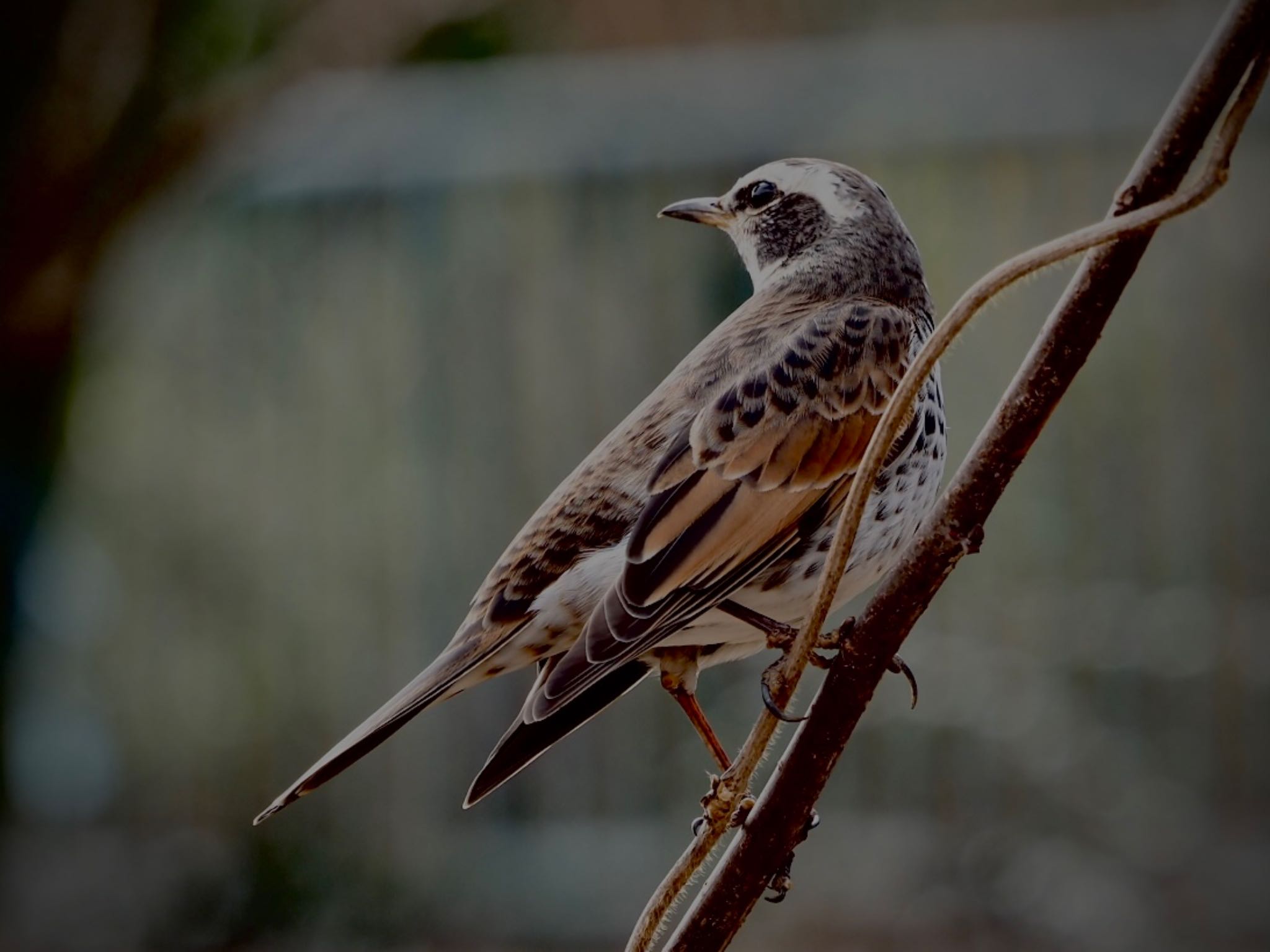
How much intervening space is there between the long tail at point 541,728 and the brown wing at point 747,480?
0.10 metres

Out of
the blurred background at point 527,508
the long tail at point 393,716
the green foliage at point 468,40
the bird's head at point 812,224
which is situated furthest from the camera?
the green foliage at point 468,40

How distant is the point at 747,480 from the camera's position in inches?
84.0

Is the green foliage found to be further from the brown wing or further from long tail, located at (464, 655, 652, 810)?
long tail, located at (464, 655, 652, 810)

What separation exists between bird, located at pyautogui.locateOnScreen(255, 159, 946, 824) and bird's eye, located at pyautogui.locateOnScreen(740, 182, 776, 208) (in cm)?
31

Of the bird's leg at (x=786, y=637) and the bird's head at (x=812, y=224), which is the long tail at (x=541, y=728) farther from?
the bird's head at (x=812, y=224)

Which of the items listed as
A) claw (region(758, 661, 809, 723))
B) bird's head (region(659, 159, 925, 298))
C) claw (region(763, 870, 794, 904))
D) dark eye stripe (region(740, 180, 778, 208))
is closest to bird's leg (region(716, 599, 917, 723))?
claw (region(758, 661, 809, 723))

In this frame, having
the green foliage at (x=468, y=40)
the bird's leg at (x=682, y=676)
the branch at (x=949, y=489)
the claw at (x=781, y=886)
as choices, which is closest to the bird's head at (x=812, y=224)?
the bird's leg at (x=682, y=676)

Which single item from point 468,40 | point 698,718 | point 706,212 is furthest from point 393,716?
point 468,40

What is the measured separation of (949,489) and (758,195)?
1.48 meters

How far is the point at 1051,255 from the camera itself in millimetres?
1128

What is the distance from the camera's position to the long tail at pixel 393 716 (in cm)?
162

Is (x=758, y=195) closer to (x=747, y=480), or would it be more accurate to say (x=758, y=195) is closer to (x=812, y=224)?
(x=812, y=224)

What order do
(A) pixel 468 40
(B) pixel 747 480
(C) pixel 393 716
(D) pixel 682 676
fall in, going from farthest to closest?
1. (A) pixel 468 40
2. (D) pixel 682 676
3. (B) pixel 747 480
4. (C) pixel 393 716

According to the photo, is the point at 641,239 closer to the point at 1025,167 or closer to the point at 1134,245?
the point at 1025,167
